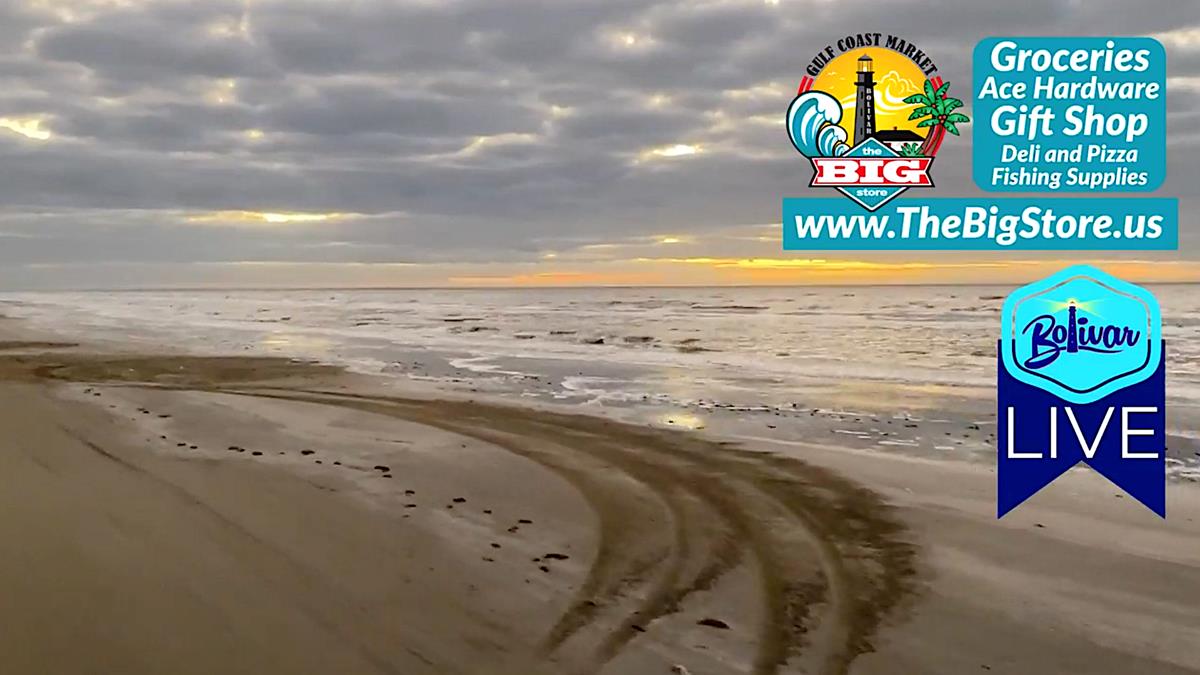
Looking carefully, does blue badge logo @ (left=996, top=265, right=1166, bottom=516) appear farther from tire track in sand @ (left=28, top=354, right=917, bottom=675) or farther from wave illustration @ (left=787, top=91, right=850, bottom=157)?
wave illustration @ (left=787, top=91, right=850, bottom=157)

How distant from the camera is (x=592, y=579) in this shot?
5727 millimetres

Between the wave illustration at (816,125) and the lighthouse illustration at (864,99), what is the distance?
22cm

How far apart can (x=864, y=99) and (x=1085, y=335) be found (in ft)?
13.9

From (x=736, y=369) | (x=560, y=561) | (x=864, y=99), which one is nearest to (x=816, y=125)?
(x=864, y=99)

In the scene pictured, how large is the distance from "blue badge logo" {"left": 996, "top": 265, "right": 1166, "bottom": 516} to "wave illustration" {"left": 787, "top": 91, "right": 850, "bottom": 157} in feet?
10.4

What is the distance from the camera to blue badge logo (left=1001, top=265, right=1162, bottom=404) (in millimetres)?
9648

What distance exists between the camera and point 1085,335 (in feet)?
32.4

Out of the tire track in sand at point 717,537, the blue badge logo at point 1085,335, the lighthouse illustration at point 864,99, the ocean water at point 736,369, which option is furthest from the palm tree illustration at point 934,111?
the tire track in sand at point 717,537

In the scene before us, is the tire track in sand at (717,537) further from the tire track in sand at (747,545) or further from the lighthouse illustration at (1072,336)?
the lighthouse illustration at (1072,336)

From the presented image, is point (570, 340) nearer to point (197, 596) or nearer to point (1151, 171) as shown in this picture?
point (1151, 171)

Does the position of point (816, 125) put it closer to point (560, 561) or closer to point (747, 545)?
point (747, 545)

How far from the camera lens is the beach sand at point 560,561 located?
15.0ft

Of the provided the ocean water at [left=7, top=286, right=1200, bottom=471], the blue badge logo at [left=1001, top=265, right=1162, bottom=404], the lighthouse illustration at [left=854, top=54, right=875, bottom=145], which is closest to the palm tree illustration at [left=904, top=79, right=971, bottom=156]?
the lighthouse illustration at [left=854, top=54, right=875, bottom=145]

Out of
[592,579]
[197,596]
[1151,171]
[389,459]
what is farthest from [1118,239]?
[197,596]
